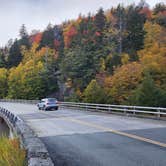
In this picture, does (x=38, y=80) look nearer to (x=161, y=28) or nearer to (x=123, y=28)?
(x=123, y=28)

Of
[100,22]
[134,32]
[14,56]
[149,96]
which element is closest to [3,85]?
[14,56]

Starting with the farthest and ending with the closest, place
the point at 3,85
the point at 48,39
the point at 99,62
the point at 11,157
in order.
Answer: the point at 48,39 < the point at 3,85 < the point at 99,62 < the point at 11,157

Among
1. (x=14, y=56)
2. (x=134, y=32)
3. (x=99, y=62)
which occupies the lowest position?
(x=99, y=62)

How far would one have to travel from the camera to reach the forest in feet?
188

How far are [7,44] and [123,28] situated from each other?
282 feet

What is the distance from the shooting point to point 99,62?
84.9m

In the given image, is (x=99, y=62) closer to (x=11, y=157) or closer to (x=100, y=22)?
(x=100, y=22)

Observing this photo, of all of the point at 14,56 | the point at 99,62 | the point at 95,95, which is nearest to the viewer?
the point at 95,95

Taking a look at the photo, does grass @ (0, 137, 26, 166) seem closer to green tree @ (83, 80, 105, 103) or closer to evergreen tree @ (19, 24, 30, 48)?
green tree @ (83, 80, 105, 103)

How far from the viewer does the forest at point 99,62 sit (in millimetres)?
57438

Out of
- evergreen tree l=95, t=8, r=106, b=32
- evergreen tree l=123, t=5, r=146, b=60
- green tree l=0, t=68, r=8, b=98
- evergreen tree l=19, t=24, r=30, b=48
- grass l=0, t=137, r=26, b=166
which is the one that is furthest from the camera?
evergreen tree l=19, t=24, r=30, b=48

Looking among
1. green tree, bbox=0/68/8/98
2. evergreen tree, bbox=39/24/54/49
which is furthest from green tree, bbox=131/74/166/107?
evergreen tree, bbox=39/24/54/49

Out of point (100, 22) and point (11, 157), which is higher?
point (100, 22)

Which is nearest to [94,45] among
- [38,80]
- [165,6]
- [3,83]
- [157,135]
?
[38,80]
